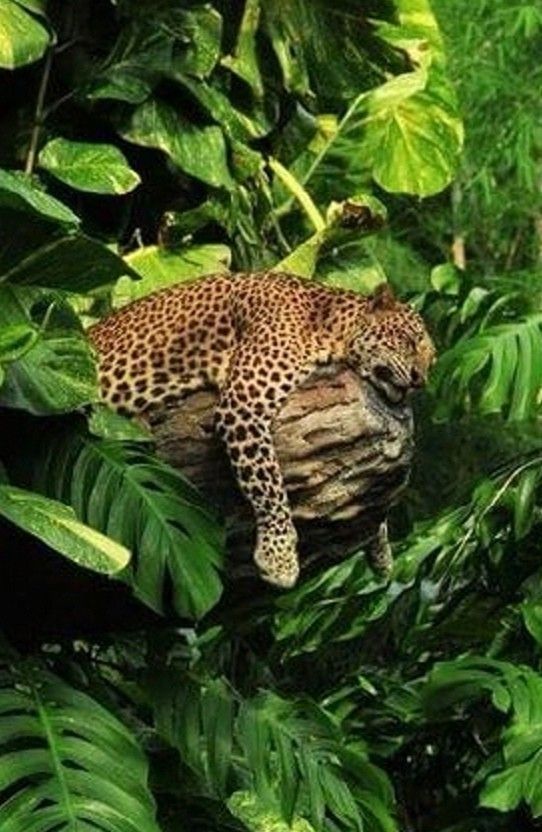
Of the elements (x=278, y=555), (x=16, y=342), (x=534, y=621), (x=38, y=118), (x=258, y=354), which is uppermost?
(x=16, y=342)

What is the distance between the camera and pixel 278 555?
390 cm

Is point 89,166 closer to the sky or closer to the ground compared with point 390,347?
closer to the ground

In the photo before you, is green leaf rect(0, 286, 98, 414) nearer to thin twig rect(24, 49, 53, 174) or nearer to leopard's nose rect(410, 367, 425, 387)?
leopard's nose rect(410, 367, 425, 387)

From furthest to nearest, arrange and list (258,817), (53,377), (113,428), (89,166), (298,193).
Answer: (298,193) < (89,166) < (258,817) < (113,428) < (53,377)

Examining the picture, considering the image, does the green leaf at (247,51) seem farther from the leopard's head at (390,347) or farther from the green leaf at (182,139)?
the leopard's head at (390,347)

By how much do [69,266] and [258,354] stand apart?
0.36 m

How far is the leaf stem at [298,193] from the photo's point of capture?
19.9ft

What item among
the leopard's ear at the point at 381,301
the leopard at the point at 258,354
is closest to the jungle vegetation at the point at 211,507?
the leopard at the point at 258,354

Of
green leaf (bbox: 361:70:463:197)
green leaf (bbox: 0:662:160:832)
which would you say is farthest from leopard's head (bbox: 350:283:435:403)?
green leaf (bbox: 361:70:463:197)

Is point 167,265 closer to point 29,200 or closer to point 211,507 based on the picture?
point 211,507

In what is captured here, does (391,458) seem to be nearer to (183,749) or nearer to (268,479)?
(268,479)

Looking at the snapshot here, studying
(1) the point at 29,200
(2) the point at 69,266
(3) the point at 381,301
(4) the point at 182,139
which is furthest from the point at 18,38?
(1) the point at 29,200

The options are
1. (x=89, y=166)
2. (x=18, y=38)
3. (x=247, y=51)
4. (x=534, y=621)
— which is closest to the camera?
(x=18, y=38)

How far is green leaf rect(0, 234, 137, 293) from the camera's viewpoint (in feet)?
12.9
